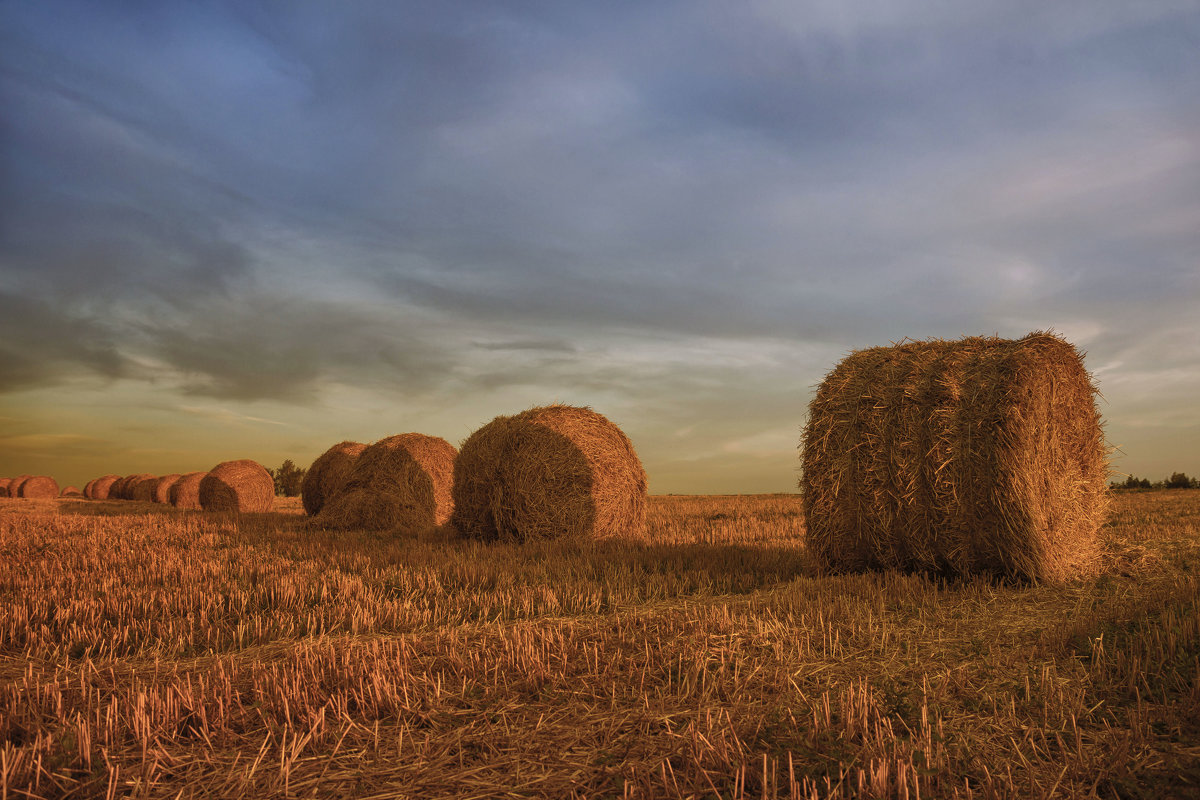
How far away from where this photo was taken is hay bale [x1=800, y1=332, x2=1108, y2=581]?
666cm

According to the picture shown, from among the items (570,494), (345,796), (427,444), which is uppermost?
(427,444)

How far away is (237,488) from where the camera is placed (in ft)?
75.9

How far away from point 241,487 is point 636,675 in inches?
894

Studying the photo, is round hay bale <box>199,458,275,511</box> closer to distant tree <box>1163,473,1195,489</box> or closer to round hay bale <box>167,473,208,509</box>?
round hay bale <box>167,473,208,509</box>

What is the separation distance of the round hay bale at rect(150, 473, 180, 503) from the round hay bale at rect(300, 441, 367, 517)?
54.0ft

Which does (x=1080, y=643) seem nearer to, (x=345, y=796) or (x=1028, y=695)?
(x=1028, y=695)

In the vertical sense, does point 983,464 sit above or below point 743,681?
above

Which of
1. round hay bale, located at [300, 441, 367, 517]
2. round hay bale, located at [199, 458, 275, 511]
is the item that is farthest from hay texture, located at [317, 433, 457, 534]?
round hay bale, located at [199, 458, 275, 511]

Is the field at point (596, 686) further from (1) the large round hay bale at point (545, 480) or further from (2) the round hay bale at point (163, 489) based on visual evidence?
(2) the round hay bale at point (163, 489)

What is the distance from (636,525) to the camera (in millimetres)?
11594

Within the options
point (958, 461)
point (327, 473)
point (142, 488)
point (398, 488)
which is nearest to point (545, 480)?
point (398, 488)

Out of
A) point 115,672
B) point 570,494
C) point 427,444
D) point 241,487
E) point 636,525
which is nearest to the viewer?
point 115,672

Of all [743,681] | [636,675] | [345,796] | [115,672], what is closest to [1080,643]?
[743,681]

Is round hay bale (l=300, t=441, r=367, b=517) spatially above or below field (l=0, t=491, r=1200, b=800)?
above
